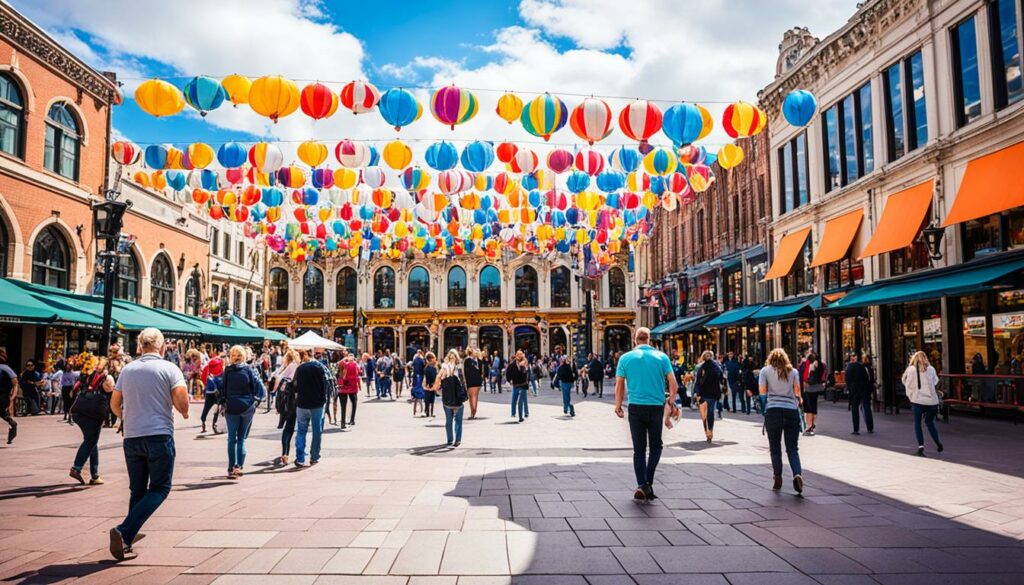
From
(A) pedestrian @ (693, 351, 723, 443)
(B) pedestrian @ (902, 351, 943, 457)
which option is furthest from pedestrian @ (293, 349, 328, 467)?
(B) pedestrian @ (902, 351, 943, 457)

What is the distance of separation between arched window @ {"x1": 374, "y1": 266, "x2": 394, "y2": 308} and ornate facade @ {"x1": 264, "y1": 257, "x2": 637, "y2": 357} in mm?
76

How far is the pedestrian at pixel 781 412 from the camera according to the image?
729 centimetres

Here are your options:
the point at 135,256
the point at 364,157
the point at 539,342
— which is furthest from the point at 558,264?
the point at 364,157

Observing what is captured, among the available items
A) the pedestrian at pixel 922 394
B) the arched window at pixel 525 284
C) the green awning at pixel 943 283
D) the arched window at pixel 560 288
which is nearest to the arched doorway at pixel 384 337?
the arched window at pixel 525 284

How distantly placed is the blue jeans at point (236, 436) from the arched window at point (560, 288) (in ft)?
139

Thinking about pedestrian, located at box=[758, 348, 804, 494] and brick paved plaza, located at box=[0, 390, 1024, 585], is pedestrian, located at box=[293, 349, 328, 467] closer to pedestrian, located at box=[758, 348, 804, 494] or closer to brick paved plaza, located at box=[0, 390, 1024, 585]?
brick paved plaza, located at box=[0, 390, 1024, 585]

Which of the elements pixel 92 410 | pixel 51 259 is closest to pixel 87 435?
pixel 92 410

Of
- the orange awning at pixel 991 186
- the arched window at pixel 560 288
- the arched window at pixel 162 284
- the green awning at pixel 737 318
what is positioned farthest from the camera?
the arched window at pixel 560 288

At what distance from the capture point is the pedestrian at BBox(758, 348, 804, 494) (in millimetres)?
7289

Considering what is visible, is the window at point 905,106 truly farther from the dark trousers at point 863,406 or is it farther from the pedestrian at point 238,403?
the pedestrian at point 238,403

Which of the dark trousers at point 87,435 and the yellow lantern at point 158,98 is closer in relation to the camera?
the dark trousers at point 87,435

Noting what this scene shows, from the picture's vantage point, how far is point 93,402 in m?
7.79

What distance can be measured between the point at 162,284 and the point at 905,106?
1078 inches

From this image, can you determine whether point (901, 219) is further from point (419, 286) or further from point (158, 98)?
point (419, 286)
